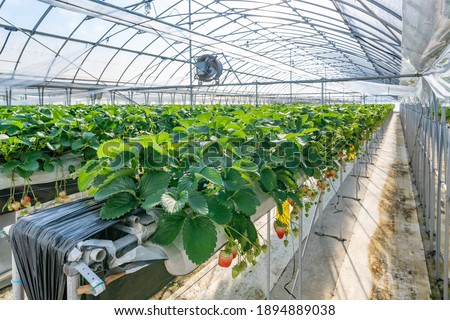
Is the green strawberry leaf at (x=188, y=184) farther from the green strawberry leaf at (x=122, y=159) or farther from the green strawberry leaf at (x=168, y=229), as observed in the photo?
the green strawberry leaf at (x=122, y=159)

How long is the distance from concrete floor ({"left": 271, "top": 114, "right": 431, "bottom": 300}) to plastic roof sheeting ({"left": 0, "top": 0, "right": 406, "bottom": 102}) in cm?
339

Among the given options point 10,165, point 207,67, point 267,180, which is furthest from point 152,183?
point 207,67

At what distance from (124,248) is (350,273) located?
3.20 meters

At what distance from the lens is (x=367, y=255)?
150 inches

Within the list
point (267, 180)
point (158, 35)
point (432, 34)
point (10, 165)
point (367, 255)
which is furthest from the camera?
point (158, 35)

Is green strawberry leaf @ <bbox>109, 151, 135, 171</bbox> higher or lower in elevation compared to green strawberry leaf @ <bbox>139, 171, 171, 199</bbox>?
higher

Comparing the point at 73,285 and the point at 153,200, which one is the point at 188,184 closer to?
the point at 153,200

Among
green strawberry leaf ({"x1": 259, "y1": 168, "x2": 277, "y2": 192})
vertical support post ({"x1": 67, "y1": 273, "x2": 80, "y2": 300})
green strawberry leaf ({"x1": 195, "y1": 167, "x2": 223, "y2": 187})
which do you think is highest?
green strawberry leaf ({"x1": 195, "y1": 167, "x2": 223, "y2": 187})

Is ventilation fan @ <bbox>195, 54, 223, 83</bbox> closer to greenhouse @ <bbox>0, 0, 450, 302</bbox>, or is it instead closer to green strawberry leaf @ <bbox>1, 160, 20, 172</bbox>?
greenhouse @ <bbox>0, 0, 450, 302</bbox>

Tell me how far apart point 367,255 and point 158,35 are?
5.81 m

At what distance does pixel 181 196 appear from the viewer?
35.5 inches

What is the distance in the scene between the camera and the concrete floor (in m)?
3.12

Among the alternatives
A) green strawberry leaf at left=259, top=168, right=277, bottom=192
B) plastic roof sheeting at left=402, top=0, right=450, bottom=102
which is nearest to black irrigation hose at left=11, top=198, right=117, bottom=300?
green strawberry leaf at left=259, top=168, right=277, bottom=192
